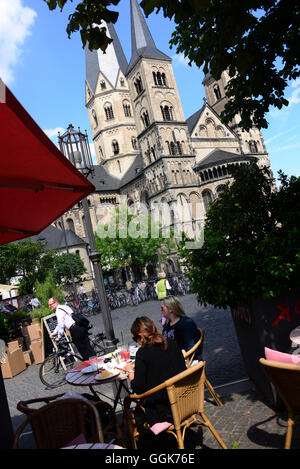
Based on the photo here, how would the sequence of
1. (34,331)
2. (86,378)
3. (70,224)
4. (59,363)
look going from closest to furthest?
(86,378) → (59,363) → (34,331) → (70,224)

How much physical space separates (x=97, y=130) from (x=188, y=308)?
196 ft

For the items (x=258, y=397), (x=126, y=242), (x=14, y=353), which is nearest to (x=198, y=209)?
(x=126, y=242)

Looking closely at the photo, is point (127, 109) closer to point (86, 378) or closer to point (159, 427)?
point (86, 378)

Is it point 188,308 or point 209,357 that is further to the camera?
point 188,308

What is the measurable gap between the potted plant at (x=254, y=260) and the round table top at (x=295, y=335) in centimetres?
22

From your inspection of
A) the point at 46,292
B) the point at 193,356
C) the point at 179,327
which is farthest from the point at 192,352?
the point at 46,292

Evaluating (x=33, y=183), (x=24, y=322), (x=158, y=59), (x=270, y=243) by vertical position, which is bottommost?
(x=24, y=322)

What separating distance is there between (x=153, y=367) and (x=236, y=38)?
185 inches

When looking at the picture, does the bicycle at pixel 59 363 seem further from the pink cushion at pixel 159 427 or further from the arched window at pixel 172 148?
the arched window at pixel 172 148

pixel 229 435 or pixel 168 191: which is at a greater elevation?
pixel 168 191

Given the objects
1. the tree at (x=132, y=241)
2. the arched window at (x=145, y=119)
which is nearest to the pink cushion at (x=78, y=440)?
the tree at (x=132, y=241)

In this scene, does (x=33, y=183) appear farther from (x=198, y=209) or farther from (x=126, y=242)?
(x=198, y=209)

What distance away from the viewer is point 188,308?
13922mm

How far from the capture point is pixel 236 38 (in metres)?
5.16
